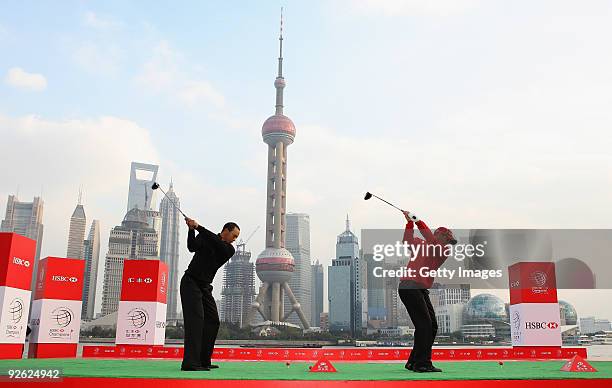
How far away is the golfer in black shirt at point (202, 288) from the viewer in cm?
694

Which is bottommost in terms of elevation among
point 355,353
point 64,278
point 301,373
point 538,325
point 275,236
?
point 355,353

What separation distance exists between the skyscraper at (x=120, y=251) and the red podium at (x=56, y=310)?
154 m

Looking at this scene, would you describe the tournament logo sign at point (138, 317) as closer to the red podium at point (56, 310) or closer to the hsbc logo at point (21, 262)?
the red podium at point (56, 310)

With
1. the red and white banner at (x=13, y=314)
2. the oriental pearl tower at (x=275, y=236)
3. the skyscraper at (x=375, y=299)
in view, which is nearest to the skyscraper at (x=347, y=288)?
the skyscraper at (x=375, y=299)

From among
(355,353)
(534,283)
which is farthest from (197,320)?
(534,283)

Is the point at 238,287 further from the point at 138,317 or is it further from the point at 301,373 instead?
the point at 301,373

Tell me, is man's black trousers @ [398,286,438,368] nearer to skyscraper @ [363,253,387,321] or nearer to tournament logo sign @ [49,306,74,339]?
tournament logo sign @ [49,306,74,339]

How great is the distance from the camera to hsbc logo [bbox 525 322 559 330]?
17.4 m

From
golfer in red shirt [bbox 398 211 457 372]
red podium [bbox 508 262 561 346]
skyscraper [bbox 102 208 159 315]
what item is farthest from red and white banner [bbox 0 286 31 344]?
skyscraper [bbox 102 208 159 315]

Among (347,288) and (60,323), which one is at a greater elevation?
(347,288)

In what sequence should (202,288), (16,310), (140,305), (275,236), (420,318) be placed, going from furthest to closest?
(275,236) < (140,305) < (16,310) < (420,318) < (202,288)

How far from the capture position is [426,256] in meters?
7.67

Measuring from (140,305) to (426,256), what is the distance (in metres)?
12.1

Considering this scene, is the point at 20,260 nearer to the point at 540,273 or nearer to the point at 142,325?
the point at 142,325
